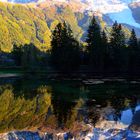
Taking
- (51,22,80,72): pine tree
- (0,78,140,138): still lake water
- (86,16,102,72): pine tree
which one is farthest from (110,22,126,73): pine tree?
(0,78,140,138): still lake water

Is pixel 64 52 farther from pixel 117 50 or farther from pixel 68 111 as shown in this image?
pixel 68 111

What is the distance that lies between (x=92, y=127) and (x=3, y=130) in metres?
6.38

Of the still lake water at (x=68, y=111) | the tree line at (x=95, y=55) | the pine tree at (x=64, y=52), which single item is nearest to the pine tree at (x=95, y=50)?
the tree line at (x=95, y=55)

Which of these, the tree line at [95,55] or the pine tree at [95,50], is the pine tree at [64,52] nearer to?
the tree line at [95,55]

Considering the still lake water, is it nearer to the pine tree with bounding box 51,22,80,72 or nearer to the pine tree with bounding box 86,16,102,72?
the pine tree with bounding box 51,22,80,72

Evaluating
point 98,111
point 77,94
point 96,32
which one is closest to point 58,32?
point 96,32

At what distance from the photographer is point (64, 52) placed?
127 meters

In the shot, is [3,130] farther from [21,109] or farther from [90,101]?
[90,101]

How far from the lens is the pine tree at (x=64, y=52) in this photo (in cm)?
12606

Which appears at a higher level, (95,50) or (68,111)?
(95,50)

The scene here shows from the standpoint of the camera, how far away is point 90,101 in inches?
1960

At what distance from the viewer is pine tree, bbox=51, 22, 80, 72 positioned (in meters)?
126

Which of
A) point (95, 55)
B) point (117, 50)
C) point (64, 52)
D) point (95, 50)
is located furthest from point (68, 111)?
point (117, 50)

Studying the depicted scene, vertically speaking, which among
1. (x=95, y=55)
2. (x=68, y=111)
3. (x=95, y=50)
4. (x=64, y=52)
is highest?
(x=95, y=50)
